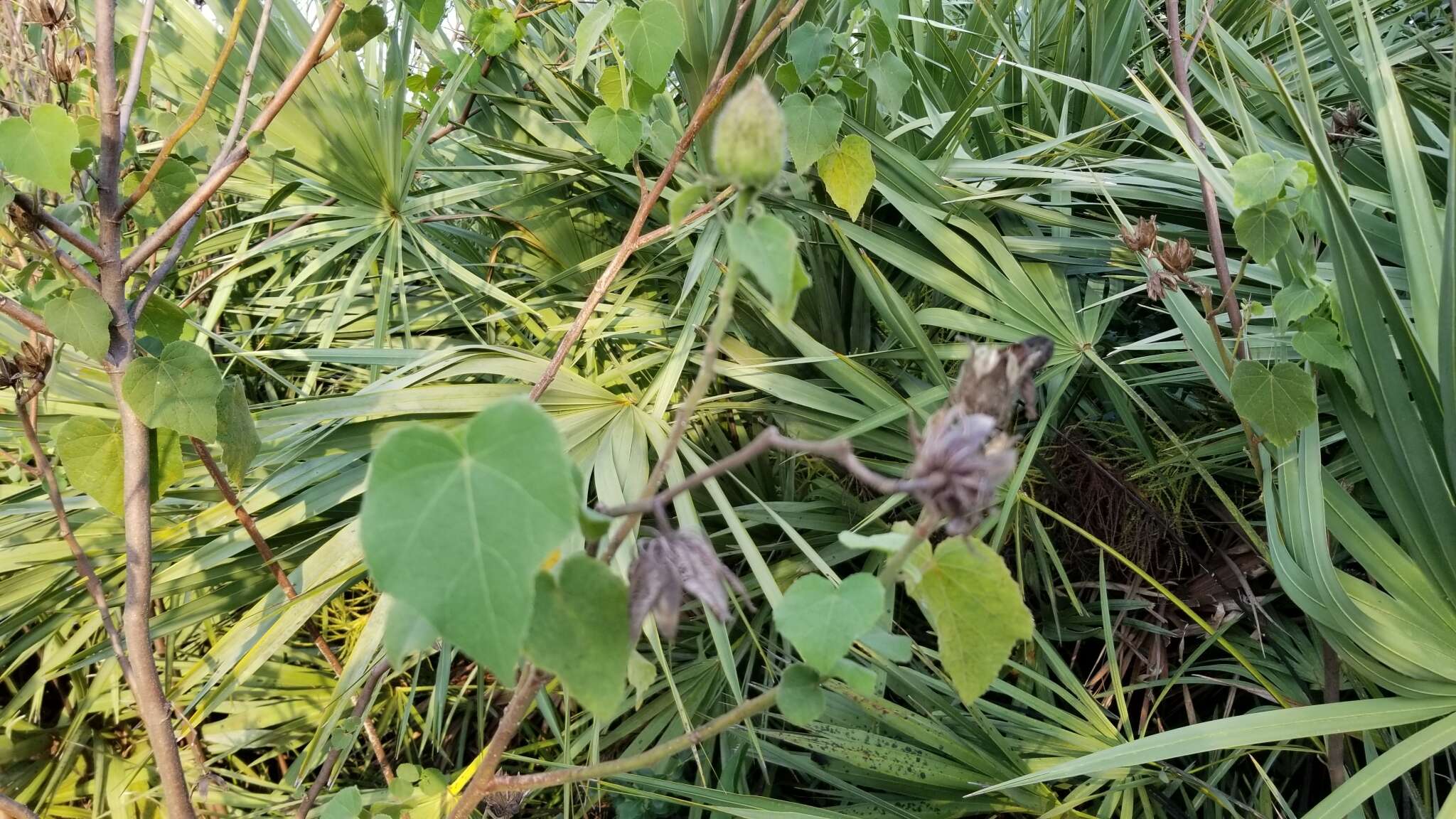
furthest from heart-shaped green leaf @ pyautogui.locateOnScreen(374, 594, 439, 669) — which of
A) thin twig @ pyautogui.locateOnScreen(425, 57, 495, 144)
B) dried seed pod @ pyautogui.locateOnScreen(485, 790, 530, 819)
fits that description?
thin twig @ pyautogui.locateOnScreen(425, 57, 495, 144)

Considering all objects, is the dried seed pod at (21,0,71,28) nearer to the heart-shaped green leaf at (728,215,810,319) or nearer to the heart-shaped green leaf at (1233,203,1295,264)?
the heart-shaped green leaf at (728,215,810,319)

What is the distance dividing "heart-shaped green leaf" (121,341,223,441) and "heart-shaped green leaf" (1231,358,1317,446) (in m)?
0.79

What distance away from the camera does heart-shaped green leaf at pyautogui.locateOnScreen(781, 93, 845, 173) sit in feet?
2.75

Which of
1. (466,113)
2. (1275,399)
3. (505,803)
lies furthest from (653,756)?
(466,113)

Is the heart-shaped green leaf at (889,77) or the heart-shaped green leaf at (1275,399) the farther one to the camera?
the heart-shaped green leaf at (889,77)

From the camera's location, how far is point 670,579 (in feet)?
0.90

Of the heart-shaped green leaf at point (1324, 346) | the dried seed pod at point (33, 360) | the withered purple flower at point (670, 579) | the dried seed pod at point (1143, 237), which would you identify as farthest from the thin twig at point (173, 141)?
the heart-shaped green leaf at point (1324, 346)

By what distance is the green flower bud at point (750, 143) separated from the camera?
0.25 m

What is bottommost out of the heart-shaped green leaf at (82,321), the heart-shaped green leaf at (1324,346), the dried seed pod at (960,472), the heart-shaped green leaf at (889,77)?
the heart-shaped green leaf at (1324,346)

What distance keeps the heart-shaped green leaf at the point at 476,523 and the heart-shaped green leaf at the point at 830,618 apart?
0.33 feet

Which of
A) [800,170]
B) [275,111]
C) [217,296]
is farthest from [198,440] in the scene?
[217,296]

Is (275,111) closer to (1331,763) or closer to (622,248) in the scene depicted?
(622,248)

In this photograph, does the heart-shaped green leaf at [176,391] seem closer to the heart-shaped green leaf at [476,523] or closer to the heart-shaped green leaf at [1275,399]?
the heart-shaped green leaf at [476,523]

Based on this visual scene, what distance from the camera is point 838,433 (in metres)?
1.01
